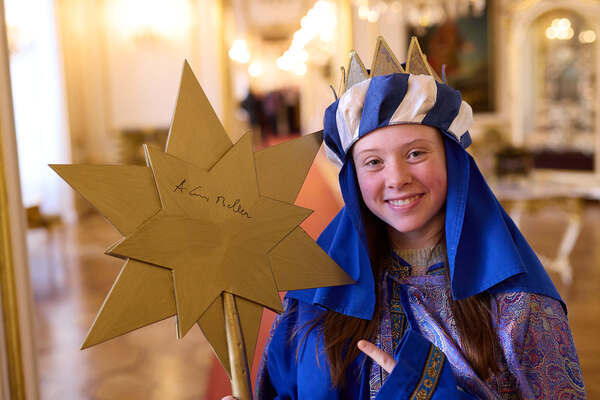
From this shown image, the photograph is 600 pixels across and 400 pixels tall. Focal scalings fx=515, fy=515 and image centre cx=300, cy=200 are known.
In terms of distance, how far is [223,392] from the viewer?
1915 mm

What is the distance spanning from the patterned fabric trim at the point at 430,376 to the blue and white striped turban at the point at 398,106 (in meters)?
0.44

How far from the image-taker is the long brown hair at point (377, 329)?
3.39 ft

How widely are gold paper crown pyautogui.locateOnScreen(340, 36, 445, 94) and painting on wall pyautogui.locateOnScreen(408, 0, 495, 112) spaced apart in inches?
378

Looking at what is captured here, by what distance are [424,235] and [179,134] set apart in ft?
1.97

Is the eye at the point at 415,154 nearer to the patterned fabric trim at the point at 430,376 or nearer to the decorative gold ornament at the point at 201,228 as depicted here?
the decorative gold ornament at the point at 201,228

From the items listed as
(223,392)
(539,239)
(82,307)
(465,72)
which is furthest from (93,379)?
(465,72)

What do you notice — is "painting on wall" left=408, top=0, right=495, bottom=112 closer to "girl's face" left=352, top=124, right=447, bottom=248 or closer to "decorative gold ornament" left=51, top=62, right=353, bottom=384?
"girl's face" left=352, top=124, right=447, bottom=248

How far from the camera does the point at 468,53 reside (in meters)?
10.2

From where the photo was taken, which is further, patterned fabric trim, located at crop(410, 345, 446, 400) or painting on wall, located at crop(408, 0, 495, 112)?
painting on wall, located at crop(408, 0, 495, 112)

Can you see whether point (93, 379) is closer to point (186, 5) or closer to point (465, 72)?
point (186, 5)

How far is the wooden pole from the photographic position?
87 cm

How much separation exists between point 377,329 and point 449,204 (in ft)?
1.06

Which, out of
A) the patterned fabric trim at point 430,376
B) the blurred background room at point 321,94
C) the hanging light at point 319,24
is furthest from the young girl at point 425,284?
the hanging light at point 319,24

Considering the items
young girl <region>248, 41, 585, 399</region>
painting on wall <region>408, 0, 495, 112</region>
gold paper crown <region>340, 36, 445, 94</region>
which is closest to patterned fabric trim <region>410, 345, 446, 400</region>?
young girl <region>248, 41, 585, 399</region>
